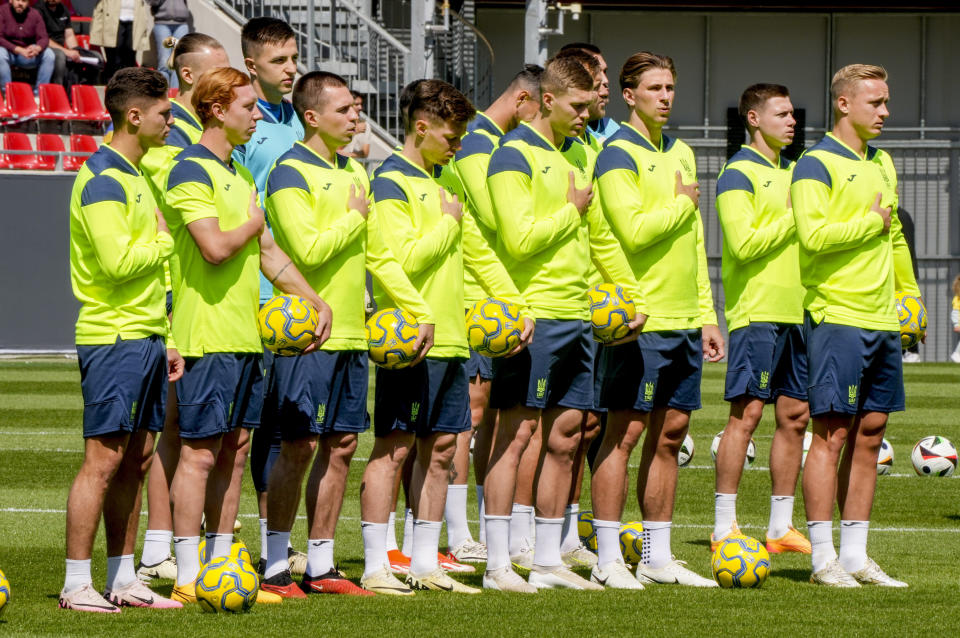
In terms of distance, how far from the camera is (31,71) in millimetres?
22719

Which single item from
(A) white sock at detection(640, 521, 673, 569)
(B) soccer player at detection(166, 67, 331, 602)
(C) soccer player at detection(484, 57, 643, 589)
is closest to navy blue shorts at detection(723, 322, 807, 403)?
(A) white sock at detection(640, 521, 673, 569)

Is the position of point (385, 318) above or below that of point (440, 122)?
below

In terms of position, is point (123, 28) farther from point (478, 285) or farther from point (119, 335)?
point (119, 335)

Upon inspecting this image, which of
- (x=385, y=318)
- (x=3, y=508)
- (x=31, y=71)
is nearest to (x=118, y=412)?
(x=385, y=318)

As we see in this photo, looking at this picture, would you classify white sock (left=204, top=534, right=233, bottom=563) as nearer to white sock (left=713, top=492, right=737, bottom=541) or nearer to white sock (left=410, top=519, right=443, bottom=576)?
white sock (left=410, top=519, right=443, bottom=576)

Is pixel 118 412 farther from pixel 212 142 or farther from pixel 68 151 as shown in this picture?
pixel 68 151

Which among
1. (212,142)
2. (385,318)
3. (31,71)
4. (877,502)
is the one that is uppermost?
(31,71)

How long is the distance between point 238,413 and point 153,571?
115 cm

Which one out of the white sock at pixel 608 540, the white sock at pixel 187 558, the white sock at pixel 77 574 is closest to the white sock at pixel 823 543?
the white sock at pixel 608 540

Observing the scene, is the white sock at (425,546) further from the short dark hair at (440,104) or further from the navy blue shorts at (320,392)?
the short dark hair at (440,104)

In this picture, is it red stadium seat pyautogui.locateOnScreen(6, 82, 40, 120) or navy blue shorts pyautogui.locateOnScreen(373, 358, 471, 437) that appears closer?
navy blue shorts pyautogui.locateOnScreen(373, 358, 471, 437)

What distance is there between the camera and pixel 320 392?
6.59 meters

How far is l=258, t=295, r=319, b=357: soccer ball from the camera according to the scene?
6301 millimetres

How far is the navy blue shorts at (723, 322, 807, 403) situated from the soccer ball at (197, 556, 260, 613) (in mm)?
3281
